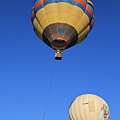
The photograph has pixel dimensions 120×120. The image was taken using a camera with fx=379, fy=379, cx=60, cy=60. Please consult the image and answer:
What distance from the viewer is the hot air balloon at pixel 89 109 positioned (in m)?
32.2

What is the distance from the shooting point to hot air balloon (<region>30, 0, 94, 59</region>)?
2748 centimetres

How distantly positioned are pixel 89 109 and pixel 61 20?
9032 millimetres

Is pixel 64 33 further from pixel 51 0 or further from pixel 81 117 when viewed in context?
pixel 81 117

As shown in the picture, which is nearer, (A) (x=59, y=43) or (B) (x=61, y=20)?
(A) (x=59, y=43)

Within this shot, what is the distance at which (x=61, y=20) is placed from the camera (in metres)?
27.6

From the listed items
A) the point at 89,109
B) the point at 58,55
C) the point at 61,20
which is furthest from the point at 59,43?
the point at 89,109

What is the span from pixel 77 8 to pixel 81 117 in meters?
9.73

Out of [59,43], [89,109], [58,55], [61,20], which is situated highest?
[61,20]

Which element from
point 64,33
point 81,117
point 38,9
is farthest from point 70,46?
point 81,117

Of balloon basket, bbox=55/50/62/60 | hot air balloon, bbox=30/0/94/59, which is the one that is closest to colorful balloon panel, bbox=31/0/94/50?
hot air balloon, bbox=30/0/94/59

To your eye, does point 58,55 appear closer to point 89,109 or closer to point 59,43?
point 59,43

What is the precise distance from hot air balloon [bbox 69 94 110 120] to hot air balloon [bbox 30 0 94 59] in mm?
7042

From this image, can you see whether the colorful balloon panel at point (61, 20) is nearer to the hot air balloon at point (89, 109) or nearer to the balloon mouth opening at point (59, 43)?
the balloon mouth opening at point (59, 43)

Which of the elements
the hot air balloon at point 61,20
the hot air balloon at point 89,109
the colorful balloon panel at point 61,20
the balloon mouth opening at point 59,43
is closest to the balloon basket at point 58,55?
the hot air balloon at point 61,20
